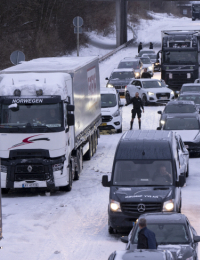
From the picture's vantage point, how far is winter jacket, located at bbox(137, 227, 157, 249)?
9.08 m

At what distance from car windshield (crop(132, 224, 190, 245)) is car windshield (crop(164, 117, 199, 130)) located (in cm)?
1258

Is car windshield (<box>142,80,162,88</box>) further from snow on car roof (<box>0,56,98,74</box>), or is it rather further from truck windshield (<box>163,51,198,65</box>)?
snow on car roof (<box>0,56,98,74</box>)

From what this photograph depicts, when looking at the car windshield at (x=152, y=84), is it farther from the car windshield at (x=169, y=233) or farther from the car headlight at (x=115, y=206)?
the car windshield at (x=169, y=233)

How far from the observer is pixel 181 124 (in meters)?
22.6

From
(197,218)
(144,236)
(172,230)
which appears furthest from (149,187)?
(144,236)

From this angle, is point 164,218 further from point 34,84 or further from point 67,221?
point 34,84

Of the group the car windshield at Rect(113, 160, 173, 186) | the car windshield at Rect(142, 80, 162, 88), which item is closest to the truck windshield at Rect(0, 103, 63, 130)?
the car windshield at Rect(113, 160, 173, 186)

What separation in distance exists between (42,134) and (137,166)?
388 cm

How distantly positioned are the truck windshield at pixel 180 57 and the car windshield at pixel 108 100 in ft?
37.6

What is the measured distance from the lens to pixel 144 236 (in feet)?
30.0

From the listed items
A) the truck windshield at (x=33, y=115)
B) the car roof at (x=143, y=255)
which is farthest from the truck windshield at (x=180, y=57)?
the car roof at (x=143, y=255)

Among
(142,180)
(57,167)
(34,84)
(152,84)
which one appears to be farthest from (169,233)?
(152,84)

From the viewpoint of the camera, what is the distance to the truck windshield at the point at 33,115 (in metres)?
16.2

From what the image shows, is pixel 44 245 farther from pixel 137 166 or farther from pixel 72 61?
pixel 72 61
